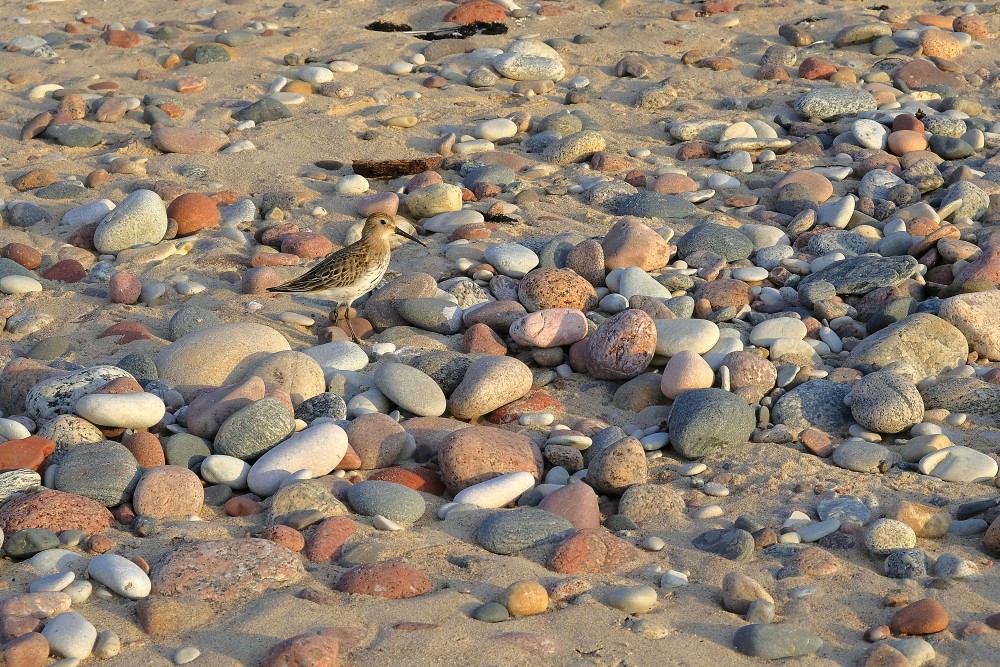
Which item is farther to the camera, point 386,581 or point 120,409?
point 120,409

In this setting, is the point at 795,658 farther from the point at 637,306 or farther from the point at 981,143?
the point at 981,143

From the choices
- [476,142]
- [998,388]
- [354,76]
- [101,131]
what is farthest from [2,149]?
[998,388]

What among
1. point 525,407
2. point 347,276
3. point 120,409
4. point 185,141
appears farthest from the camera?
point 185,141

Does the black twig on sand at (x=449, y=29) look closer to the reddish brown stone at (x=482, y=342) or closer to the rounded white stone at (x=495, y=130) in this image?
the rounded white stone at (x=495, y=130)

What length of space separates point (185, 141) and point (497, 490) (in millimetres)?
5085

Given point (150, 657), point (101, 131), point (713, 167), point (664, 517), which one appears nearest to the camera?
point (150, 657)

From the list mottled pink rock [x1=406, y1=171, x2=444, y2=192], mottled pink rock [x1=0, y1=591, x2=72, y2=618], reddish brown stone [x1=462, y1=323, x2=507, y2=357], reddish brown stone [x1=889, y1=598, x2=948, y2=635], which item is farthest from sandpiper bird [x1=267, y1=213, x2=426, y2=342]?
reddish brown stone [x1=889, y1=598, x2=948, y2=635]

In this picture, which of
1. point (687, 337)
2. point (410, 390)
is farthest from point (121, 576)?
point (687, 337)

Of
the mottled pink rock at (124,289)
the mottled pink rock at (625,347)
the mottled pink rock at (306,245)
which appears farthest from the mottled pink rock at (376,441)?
the mottled pink rock at (306,245)

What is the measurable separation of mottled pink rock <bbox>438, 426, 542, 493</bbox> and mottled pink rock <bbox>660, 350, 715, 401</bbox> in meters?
0.88

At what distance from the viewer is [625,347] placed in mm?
5797

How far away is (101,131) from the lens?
8.98 m

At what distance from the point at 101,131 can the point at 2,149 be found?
2.35ft

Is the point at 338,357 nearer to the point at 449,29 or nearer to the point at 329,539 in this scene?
the point at 329,539
